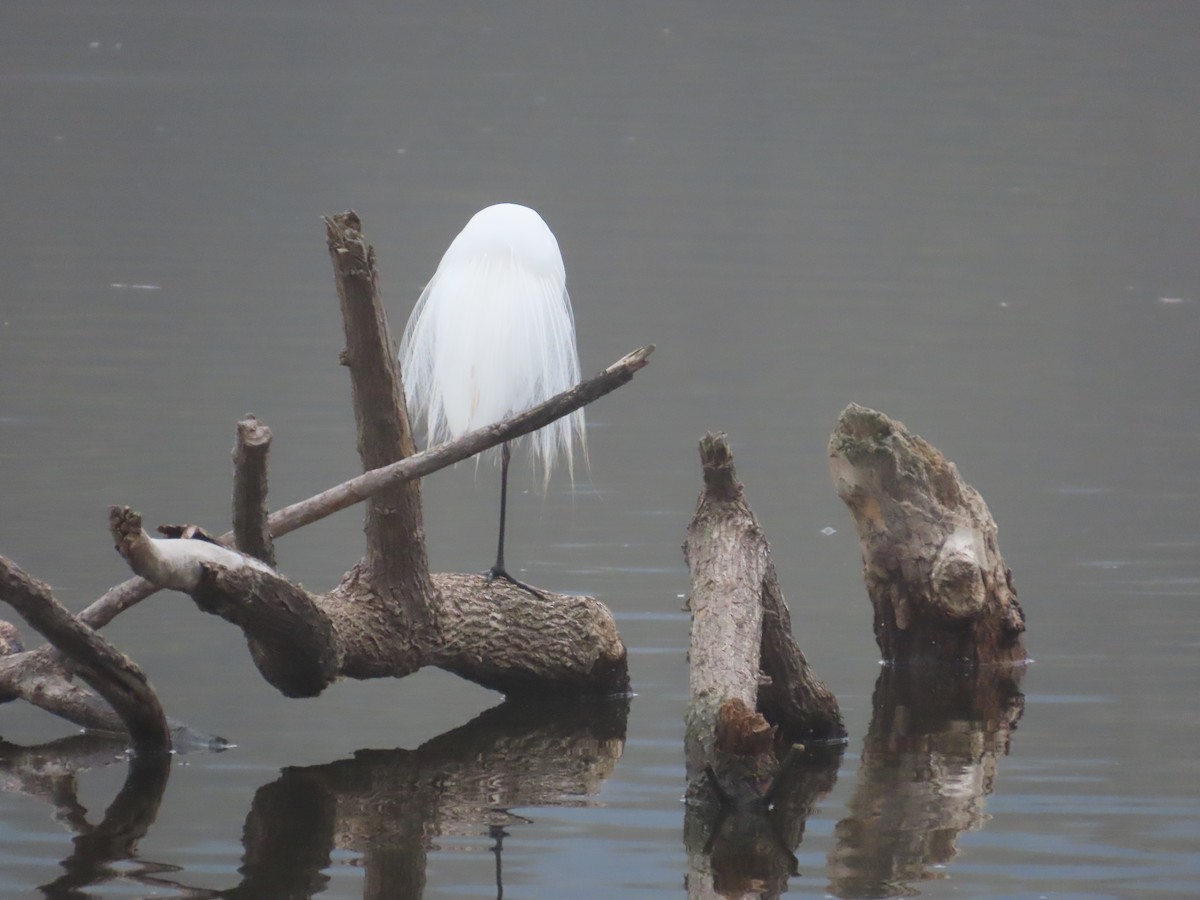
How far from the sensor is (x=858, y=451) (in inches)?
271

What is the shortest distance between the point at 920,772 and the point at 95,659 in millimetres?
2499

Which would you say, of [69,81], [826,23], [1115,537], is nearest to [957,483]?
[1115,537]

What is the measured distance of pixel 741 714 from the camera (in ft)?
16.2

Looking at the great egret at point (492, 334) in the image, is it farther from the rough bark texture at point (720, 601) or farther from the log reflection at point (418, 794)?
the rough bark texture at point (720, 601)

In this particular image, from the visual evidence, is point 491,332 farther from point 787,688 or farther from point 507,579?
point 787,688

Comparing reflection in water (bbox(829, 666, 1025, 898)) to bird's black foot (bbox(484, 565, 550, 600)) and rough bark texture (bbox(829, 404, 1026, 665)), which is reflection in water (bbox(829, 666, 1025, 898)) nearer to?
rough bark texture (bbox(829, 404, 1026, 665))

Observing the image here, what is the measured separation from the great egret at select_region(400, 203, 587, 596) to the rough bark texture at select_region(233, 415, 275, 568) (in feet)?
5.02

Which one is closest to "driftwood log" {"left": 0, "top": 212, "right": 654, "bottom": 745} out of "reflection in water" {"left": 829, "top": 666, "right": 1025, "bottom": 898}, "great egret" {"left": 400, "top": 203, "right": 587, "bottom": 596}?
"great egret" {"left": 400, "top": 203, "right": 587, "bottom": 596}

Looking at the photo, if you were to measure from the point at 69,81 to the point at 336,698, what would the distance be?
2508 centimetres

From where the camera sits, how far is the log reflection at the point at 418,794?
4.91m

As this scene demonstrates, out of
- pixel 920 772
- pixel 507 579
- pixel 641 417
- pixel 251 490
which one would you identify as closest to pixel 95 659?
pixel 251 490

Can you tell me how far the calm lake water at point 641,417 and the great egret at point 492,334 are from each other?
1003 millimetres

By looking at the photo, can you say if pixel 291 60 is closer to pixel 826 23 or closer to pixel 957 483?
pixel 826 23

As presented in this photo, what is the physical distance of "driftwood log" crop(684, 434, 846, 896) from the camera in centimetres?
500
